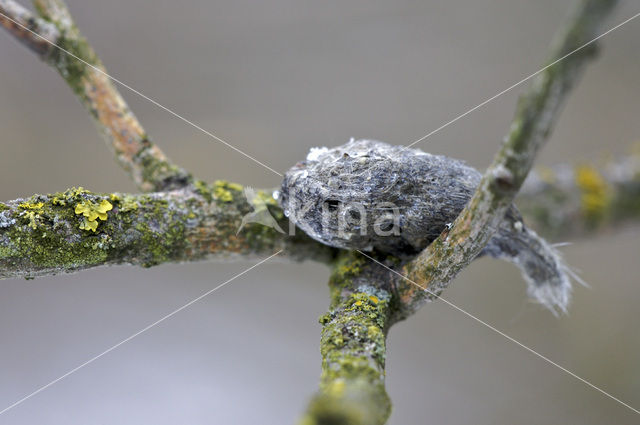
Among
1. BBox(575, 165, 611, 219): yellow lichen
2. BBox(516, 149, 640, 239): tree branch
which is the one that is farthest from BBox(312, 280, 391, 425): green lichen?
BBox(575, 165, 611, 219): yellow lichen

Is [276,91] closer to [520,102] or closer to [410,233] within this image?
[410,233]

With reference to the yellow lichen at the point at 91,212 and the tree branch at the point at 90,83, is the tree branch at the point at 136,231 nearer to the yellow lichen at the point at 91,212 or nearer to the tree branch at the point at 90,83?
the yellow lichen at the point at 91,212

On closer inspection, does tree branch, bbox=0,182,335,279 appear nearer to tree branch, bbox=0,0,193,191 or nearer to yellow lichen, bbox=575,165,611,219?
tree branch, bbox=0,0,193,191

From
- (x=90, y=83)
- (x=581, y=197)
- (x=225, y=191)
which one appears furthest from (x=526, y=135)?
(x=581, y=197)

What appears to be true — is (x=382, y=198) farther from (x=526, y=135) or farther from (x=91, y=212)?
(x=91, y=212)

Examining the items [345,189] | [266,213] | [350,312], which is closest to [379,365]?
[350,312]

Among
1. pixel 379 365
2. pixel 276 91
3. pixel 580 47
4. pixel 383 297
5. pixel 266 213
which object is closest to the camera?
pixel 580 47

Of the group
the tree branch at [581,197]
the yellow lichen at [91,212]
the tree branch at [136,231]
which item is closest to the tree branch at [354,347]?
the tree branch at [136,231]
